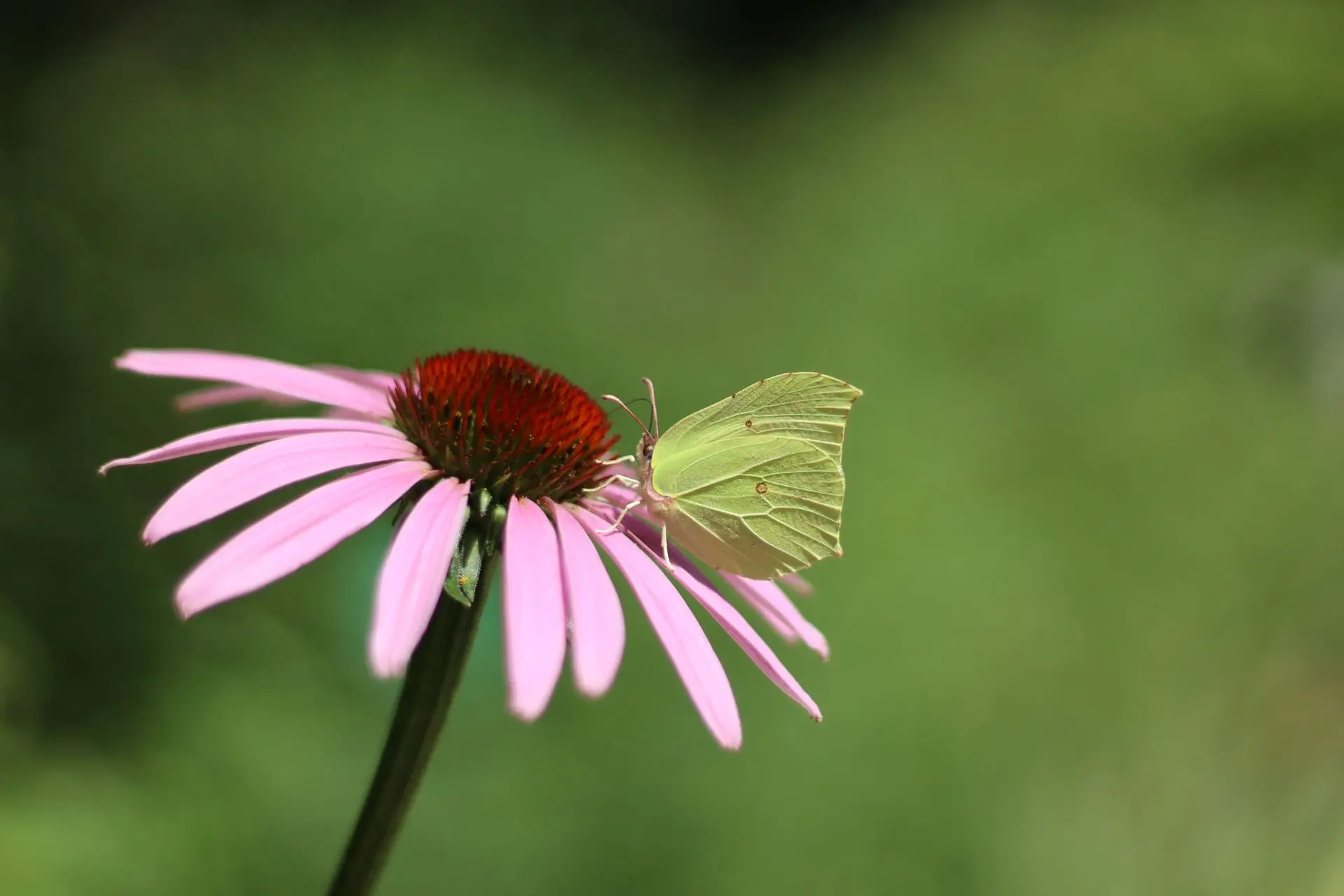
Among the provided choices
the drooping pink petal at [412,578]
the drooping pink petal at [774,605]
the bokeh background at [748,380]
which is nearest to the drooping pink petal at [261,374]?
the drooping pink petal at [412,578]

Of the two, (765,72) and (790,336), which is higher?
(765,72)

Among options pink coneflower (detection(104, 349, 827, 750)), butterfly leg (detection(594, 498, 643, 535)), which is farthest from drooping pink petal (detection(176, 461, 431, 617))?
butterfly leg (detection(594, 498, 643, 535))

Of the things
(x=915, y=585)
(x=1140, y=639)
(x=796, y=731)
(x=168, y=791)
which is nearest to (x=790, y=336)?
(x=915, y=585)

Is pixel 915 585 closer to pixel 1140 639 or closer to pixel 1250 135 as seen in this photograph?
pixel 1140 639

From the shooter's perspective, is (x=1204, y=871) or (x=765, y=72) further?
(x=765, y=72)

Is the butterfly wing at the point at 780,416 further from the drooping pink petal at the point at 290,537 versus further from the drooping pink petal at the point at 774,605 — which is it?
the drooping pink petal at the point at 290,537

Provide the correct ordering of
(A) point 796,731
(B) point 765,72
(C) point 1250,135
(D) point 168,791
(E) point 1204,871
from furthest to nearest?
(B) point 765,72 < (C) point 1250,135 < (A) point 796,731 < (E) point 1204,871 < (D) point 168,791

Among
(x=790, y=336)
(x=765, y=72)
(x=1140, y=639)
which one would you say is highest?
(x=765, y=72)

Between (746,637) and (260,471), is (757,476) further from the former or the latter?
(260,471)

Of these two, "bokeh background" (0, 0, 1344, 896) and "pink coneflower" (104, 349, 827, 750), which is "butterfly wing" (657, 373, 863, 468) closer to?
"pink coneflower" (104, 349, 827, 750)
